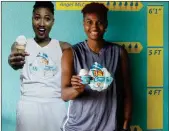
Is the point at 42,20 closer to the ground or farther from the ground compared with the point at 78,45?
farther from the ground

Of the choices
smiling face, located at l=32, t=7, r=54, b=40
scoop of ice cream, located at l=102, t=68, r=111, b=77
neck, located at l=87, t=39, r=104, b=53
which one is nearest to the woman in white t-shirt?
smiling face, located at l=32, t=7, r=54, b=40

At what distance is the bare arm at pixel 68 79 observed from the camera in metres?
1.17

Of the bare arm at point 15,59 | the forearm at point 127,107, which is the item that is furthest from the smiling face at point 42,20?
the forearm at point 127,107

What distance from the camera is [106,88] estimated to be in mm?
1193

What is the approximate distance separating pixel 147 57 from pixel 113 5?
0.28 m

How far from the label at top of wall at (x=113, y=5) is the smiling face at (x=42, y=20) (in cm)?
5

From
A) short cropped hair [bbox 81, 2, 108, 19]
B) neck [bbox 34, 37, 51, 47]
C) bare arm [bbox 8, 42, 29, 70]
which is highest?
short cropped hair [bbox 81, 2, 108, 19]

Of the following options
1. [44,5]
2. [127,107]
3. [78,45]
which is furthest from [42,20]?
[127,107]

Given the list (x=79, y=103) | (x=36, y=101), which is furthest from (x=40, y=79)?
(x=79, y=103)

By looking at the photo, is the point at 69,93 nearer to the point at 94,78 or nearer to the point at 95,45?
the point at 94,78

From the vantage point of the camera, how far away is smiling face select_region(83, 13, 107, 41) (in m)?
1.19

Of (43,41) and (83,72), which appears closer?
(83,72)

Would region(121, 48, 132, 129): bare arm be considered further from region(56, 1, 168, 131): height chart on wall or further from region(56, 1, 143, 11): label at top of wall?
region(56, 1, 143, 11): label at top of wall

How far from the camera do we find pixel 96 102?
3.93 ft
